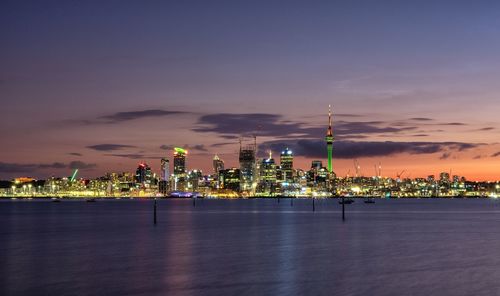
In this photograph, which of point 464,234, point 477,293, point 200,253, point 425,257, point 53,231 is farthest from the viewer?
point 53,231

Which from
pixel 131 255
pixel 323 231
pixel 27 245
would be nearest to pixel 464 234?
pixel 323 231

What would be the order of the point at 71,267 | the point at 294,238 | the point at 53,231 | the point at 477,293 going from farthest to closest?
the point at 53,231, the point at 294,238, the point at 71,267, the point at 477,293

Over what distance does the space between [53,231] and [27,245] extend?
2086 cm

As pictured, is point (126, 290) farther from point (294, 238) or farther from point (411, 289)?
point (294, 238)

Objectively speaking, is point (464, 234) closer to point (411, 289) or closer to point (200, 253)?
point (200, 253)

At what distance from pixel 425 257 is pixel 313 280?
15.5m

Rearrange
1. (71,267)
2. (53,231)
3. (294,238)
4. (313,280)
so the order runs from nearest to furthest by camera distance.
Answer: (313,280), (71,267), (294,238), (53,231)

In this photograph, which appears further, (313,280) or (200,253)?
(200,253)

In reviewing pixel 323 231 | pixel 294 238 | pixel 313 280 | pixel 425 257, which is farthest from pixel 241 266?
pixel 323 231

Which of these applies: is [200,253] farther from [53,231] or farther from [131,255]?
[53,231]

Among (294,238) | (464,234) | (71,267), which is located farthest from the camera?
(464,234)

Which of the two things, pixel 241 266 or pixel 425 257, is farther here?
pixel 425 257

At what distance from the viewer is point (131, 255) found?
53.2m

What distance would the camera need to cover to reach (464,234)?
253 feet
